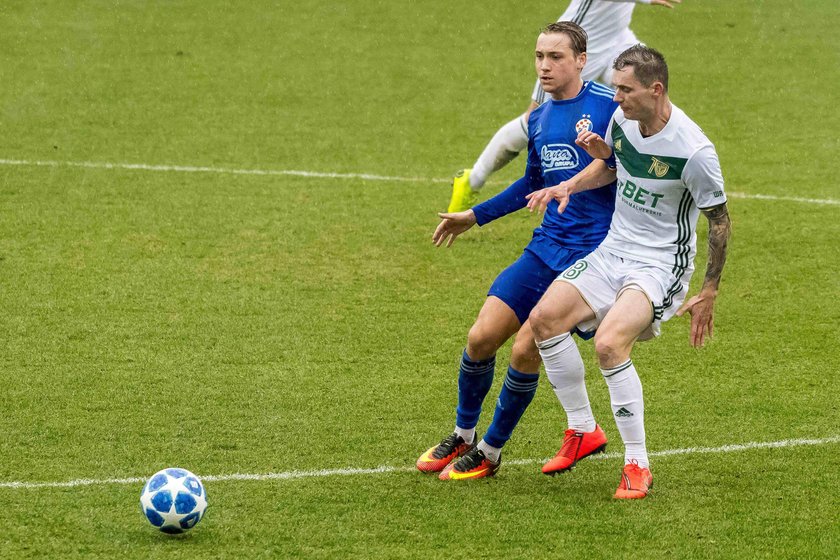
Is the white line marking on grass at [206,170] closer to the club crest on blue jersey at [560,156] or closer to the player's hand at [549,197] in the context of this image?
the club crest on blue jersey at [560,156]

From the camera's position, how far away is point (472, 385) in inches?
275

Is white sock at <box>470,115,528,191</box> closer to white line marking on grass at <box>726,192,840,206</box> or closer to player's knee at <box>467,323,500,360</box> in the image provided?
player's knee at <box>467,323,500,360</box>

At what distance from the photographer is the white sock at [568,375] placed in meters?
6.54

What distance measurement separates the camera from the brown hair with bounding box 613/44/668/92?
20.6ft

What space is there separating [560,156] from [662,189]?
670mm

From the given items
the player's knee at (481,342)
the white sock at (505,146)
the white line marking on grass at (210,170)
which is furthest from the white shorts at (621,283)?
the white line marking on grass at (210,170)

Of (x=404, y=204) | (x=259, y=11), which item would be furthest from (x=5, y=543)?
(x=259, y=11)

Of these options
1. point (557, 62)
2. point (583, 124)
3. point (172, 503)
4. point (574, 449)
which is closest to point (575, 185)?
point (583, 124)

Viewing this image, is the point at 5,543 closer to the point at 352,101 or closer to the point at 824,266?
the point at 824,266

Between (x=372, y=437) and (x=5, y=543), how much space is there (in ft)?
7.37

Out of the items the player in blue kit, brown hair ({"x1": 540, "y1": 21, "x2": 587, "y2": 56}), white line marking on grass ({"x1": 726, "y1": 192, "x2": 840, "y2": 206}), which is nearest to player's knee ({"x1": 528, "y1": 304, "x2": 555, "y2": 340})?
the player in blue kit

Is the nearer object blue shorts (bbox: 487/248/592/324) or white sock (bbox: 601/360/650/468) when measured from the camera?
white sock (bbox: 601/360/650/468)

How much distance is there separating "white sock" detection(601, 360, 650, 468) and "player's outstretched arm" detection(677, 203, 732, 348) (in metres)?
0.38

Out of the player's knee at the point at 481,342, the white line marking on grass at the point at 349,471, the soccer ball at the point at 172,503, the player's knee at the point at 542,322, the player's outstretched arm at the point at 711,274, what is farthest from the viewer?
the player's knee at the point at 481,342
